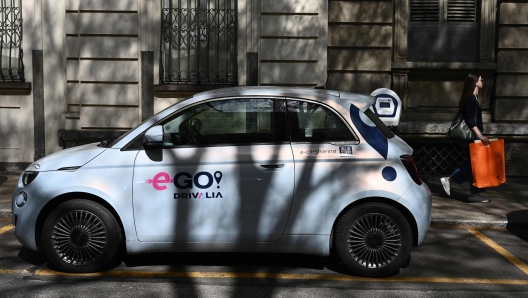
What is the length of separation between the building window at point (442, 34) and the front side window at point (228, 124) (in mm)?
7172

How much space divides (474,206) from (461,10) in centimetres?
451

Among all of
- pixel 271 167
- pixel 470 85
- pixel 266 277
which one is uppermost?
pixel 470 85

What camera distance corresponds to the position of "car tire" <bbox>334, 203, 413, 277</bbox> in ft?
20.2

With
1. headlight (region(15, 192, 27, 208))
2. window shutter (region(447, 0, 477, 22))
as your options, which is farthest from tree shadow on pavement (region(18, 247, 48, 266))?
window shutter (region(447, 0, 477, 22))

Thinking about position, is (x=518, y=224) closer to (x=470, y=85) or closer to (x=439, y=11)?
(x=470, y=85)

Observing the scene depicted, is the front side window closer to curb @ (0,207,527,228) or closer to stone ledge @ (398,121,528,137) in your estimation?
curb @ (0,207,527,228)

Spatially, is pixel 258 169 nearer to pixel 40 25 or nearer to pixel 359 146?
pixel 359 146

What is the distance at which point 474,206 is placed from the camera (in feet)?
32.0

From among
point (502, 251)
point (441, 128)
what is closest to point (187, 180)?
point (502, 251)

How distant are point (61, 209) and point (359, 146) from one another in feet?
8.50

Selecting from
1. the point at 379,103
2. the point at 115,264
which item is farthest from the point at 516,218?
the point at 115,264

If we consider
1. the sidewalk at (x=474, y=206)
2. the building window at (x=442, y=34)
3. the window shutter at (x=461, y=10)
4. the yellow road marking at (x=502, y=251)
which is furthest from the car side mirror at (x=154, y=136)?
the window shutter at (x=461, y=10)

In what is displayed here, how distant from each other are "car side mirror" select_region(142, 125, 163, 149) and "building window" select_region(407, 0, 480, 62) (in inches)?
305

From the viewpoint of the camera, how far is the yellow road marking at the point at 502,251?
677cm
